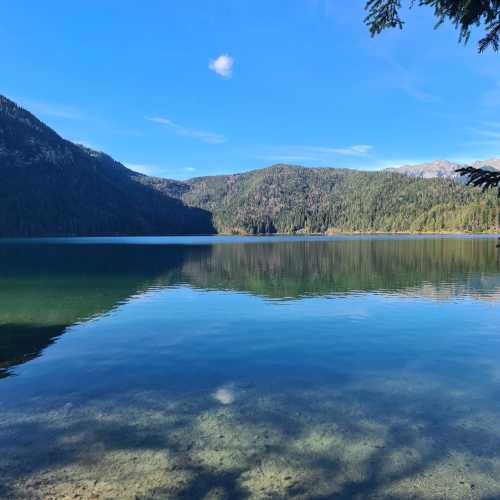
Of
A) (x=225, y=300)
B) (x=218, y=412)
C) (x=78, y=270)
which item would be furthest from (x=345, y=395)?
(x=78, y=270)

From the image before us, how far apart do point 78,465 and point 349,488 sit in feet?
24.4

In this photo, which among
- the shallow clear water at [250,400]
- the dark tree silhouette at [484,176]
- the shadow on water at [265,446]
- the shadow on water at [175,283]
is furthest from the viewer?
the shadow on water at [175,283]

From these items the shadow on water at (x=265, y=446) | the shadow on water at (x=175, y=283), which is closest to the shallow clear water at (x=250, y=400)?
the shadow on water at (x=265, y=446)

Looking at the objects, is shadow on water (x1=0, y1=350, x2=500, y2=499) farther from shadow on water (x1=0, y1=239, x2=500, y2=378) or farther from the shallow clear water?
shadow on water (x1=0, y1=239, x2=500, y2=378)

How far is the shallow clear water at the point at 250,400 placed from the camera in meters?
10.6

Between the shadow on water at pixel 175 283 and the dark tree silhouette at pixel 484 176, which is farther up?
the dark tree silhouette at pixel 484 176

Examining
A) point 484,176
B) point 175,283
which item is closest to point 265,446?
point 484,176

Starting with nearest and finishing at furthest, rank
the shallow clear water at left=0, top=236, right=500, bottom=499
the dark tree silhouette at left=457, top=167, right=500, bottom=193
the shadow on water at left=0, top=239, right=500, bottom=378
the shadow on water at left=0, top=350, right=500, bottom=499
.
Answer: the dark tree silhouette at left=457, top=167, right=500, bottom=193, the shadow on water at left=0, top=350, right=500, bottom=499, the shallow clear water at left=0, top=236, right=500, bottom=499, the shadow on water at left=0, top=239, right=500, bottom=378

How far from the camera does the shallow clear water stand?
34.8 feet

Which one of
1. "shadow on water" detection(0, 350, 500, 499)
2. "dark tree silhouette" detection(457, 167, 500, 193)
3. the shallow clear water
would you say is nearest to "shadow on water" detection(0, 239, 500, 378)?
the shallow clear water

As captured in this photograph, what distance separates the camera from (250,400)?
632 inches

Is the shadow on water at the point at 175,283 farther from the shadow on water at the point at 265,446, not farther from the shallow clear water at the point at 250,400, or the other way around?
the shadow on water at the point at 265,446

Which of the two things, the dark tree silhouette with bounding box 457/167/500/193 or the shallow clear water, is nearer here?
the dark tree silhouette with bounding box 457/167/500/193

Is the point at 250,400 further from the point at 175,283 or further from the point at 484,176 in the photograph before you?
the point at 175,283
